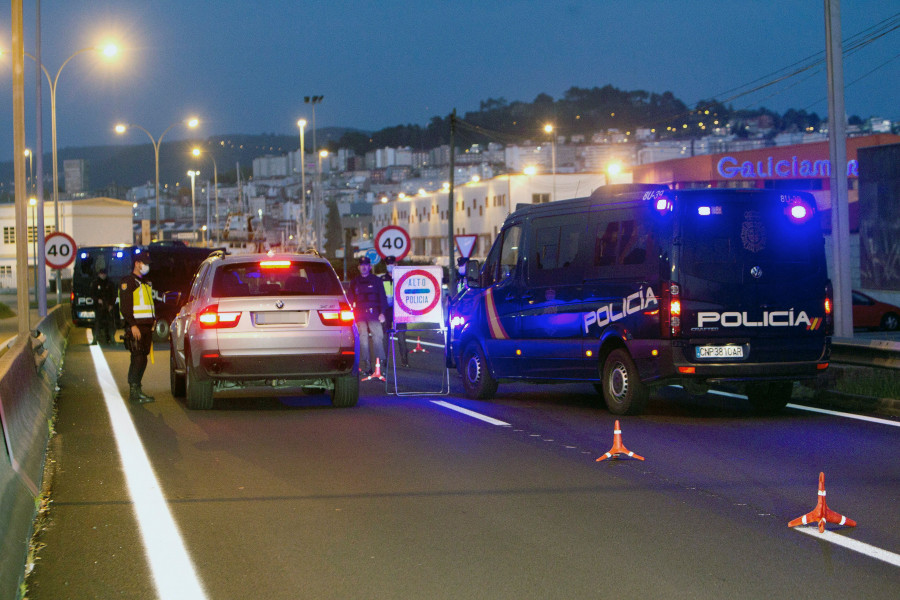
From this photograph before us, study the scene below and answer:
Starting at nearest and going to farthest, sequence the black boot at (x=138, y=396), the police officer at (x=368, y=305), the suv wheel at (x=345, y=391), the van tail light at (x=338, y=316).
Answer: the van tail light at (x=338, y=316) < the suv wheel at (x=345, y=391) < the black boot at (x=138, y=396) < the police officer at (x=368, y=305)

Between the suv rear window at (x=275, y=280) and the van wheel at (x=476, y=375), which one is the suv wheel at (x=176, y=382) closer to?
the suv rear window at (x=275, y=280)

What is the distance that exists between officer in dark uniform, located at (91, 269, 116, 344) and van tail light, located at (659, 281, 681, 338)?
17751 mm

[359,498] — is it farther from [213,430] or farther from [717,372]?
[717,372]

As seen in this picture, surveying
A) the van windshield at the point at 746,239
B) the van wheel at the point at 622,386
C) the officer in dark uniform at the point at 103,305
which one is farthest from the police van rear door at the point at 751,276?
the officer in dark uniform at the point at 103,305

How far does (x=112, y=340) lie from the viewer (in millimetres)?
29750

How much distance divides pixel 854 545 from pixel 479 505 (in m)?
2.42

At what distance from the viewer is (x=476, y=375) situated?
15773 mm

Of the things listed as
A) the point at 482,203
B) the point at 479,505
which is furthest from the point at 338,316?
the point at 482,203

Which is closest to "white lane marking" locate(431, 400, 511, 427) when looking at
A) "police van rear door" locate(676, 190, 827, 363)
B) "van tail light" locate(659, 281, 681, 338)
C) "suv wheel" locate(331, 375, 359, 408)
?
"suv wheel" locate(331, 375, 359, 408)

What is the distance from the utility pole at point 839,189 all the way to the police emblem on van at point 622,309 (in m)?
4.69

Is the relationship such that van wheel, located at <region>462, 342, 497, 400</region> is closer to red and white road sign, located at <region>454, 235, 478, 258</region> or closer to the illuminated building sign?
red and white road sign, located at <region>454, 235, 478, 258</region>

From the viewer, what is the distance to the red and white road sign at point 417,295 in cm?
1725

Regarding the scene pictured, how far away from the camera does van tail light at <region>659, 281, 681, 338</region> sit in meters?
12.2

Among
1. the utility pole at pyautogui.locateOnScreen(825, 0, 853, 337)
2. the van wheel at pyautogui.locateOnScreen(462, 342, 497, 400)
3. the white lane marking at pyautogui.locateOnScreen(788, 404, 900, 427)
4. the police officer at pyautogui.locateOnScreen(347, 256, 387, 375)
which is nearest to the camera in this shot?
the white lane marking at pyautogui.locateOnScreen(788, 404, 900, 427)
